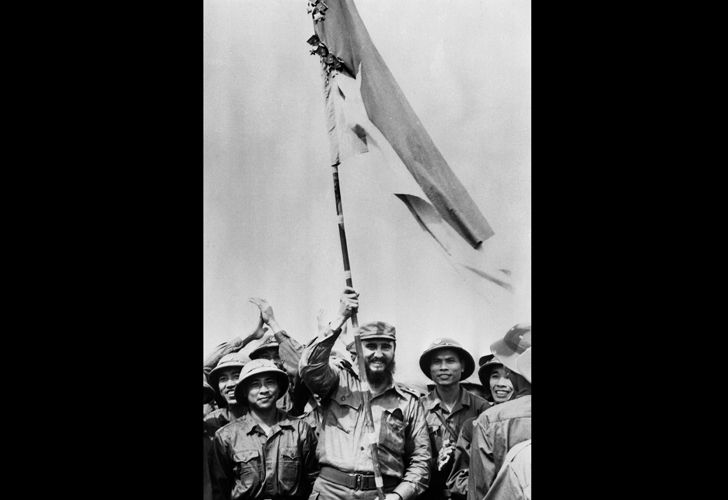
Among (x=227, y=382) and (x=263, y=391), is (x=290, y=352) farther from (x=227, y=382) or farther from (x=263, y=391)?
(x=227, y=382)

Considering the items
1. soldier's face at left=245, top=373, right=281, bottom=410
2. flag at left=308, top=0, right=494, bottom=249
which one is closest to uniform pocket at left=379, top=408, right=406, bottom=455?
soldier's face at left=245, top=373, right=281, bottom=410

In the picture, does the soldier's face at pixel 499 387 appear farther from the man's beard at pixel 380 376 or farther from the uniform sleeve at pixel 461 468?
the man's beard at pixel 380 376

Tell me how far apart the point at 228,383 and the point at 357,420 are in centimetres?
70

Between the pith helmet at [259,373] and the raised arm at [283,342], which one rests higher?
the raised arm at [283,342]

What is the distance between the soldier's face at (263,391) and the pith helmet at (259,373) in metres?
0.02

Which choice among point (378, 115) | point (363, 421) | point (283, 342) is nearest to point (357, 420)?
point (363, 421)

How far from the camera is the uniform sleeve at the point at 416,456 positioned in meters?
4.72

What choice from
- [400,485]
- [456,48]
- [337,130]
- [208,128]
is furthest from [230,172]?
[400,485]

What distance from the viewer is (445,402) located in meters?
4.80

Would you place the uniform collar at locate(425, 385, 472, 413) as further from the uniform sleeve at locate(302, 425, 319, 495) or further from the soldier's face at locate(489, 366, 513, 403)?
the uniform sleeve at locate(302, 425, 319, 495)

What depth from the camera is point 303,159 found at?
4.87 metres

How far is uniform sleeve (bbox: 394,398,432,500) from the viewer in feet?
15.5

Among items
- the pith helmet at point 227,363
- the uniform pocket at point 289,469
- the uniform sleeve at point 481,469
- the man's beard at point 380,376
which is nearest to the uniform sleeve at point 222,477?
the uniform pocket at point 289,469

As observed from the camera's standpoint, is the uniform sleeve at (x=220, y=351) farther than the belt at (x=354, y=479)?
Yes
